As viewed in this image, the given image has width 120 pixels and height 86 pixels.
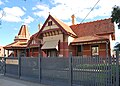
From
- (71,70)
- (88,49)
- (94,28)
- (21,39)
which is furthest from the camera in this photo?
(21,39)

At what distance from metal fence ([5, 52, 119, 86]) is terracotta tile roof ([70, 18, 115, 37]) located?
15035 millimetres

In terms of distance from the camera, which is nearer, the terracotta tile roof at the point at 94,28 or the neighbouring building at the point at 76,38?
the neighbouring building at the point at 76,38

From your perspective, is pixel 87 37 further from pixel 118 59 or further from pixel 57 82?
pixel 118 59

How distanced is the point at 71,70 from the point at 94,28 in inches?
770

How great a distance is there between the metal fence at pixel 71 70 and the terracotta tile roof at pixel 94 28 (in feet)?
49.3

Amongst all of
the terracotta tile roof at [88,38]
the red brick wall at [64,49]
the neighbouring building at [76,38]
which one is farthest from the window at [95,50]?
the red brick wall at [64,49]

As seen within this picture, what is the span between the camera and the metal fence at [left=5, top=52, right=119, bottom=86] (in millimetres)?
8930

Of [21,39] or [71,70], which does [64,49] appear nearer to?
[21,39]

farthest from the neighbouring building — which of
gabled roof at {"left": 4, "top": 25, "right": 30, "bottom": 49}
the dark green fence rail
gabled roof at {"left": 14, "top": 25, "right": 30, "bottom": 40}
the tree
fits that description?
the tree

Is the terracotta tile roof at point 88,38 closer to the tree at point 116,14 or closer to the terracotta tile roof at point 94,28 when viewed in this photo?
the terracotta tile roof at point 94,28

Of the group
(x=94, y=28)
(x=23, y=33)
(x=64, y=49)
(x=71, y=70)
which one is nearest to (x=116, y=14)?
(x=71, y=70)

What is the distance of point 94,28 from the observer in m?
29.6

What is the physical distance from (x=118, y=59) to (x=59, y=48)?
72.4 feet

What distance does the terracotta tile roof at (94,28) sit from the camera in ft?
90.1
